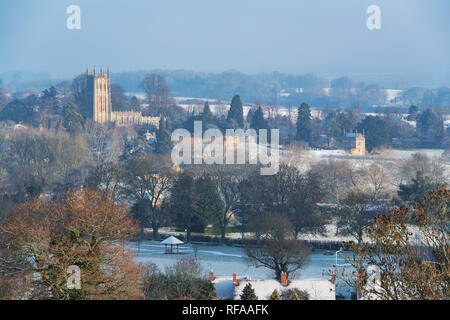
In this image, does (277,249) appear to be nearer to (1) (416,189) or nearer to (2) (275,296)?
(2) (275,296)

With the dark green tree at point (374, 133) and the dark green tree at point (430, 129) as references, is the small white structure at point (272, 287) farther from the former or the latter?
the dark green tree at point (430, 129)

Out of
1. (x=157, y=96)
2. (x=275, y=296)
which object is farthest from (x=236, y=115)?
(x=275, y=296)

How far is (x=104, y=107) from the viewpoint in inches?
3364

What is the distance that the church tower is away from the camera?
275 feet

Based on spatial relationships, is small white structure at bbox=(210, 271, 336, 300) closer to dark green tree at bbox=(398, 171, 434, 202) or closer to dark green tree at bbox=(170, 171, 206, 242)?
dark green tree at bbox=(170, 171, 206, 242)

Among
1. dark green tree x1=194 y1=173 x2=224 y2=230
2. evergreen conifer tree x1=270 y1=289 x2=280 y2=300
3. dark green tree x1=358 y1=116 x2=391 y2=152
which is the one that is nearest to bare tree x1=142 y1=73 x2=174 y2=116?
dark green tree x1=358 y1=116 x2=391 y2=152

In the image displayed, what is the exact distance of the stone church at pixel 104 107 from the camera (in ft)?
275

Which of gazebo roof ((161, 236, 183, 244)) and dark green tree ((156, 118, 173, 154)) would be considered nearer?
gazebo roof ((161, 236, 183, 244))

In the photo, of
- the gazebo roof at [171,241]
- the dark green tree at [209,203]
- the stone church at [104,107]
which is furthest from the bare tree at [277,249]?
the stone church at [104,107]

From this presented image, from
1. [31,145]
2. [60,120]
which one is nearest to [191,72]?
[60,120]

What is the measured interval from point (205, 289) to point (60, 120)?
5276cm
